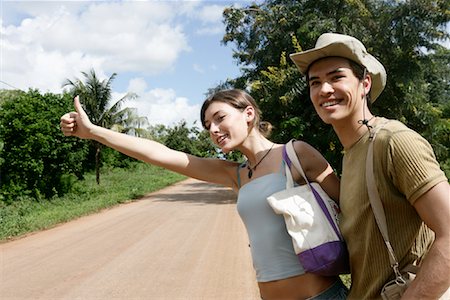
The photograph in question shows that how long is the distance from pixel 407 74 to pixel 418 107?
1261mm

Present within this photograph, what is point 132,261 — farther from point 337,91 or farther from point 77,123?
point 337,91

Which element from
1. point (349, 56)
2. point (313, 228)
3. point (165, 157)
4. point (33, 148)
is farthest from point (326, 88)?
point (33, 148)

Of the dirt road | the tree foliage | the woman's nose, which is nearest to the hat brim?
the woman's nose

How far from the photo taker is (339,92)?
1653mm

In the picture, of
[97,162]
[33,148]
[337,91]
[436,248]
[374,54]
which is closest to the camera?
[436,248]

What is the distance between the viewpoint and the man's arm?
130 cm

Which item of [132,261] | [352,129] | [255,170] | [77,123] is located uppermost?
[77,123]

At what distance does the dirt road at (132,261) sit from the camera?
5863 mm

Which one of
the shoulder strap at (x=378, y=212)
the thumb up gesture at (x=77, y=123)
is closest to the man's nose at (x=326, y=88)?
the shoulder strap at (x=378, y=212)

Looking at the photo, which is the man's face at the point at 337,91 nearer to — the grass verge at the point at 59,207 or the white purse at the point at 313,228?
the white purse at the point at 313,228

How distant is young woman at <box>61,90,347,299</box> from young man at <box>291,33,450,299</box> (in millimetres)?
231

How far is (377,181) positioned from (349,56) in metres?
0.49

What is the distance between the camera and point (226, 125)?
2074 millimetres

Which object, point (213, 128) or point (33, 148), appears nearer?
point (213, 128)
